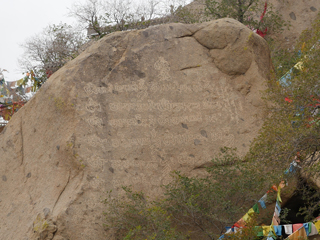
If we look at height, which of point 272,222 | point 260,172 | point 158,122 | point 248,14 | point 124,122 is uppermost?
point 248,14

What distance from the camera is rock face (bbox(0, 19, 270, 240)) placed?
575 cm

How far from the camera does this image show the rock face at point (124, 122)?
5.75 meters

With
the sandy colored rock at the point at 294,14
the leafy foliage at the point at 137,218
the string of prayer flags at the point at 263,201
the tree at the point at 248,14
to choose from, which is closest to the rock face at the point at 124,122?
the leafy foliage at the point at 137,218

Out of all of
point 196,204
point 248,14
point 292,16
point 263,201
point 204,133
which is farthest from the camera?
point 292,16

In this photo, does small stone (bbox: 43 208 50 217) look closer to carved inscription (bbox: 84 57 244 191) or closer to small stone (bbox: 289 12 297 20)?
carved inscription (bbox: 84 57 244 191)

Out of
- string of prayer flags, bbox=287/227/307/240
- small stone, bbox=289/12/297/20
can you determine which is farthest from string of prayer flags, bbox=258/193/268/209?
small stone, bbox=289/12/297/20

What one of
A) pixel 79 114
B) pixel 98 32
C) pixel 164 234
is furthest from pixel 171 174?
pixel 98 32

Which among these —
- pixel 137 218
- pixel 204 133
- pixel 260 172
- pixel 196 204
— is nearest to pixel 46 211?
pixel 137 218

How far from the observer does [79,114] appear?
19.9ft

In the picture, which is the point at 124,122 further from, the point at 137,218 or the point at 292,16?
the point at 292,16

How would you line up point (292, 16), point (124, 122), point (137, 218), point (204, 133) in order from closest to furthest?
point (137, 218) → point (124, 122) → point (204, 133) → point (292, 16)

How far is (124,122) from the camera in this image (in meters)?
6.21

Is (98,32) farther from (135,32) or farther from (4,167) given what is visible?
(4,167)

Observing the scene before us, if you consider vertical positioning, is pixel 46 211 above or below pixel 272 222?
above
